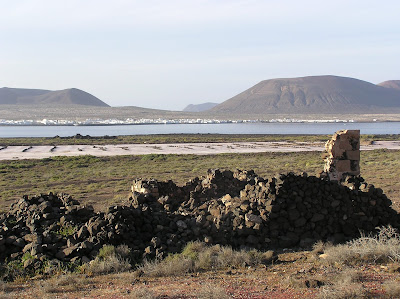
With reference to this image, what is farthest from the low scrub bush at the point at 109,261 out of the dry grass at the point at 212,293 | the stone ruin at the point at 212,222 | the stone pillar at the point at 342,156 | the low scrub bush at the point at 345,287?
the stone pillar at the point at 342,156

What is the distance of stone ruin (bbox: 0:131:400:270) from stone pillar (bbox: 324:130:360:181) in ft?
6.21

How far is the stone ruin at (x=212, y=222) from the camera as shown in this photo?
30.8ft

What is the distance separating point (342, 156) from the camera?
13.9 m

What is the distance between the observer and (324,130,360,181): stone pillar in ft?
45.3

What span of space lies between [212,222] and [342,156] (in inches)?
209

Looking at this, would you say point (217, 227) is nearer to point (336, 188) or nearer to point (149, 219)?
point (149, 219)

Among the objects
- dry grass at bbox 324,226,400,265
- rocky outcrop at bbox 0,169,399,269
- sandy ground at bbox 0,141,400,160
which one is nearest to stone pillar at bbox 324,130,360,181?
rocky outcrop at bbox 0,169,399,269

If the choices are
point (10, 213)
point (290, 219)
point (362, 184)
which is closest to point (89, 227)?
point (10, 213)

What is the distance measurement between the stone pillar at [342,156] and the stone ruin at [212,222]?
1894mm

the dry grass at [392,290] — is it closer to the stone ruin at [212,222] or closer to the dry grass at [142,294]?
the dry grass at [142,294]

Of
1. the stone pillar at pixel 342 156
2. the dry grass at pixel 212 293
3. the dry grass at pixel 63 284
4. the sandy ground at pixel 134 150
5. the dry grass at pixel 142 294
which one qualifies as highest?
the stone pillar at pixel 342 156

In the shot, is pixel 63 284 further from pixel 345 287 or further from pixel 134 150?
pixel 134 150

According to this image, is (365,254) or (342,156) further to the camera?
(342,156)

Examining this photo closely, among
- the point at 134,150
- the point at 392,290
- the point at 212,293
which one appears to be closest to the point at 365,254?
the point at 392,290
